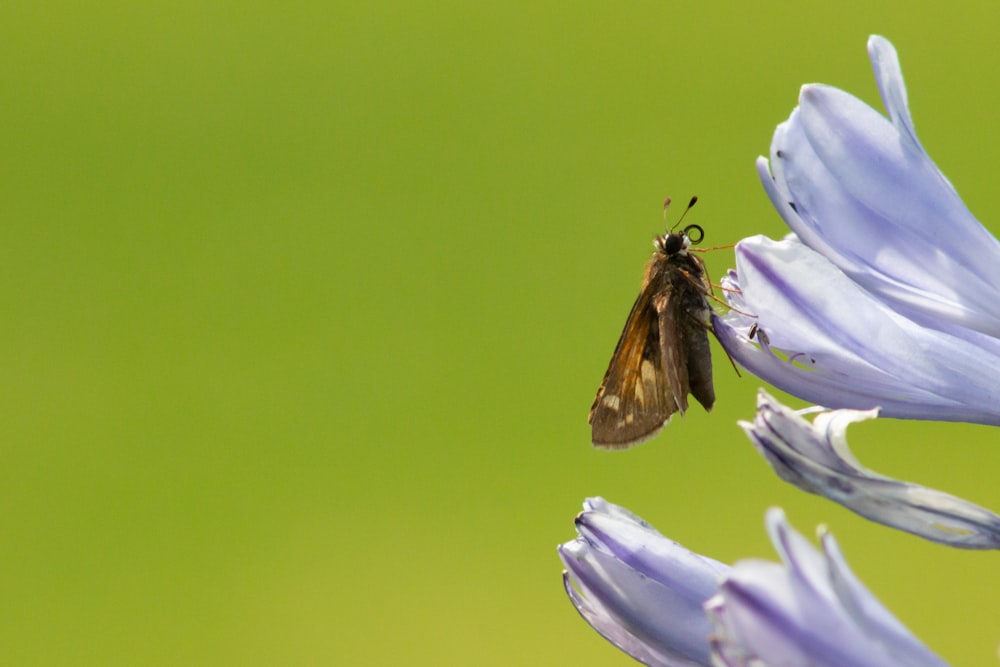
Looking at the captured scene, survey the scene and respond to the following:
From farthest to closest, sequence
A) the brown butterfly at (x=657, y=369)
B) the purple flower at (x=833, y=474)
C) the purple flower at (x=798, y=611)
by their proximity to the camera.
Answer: the brown butterfly at (x=657, y=369)
the purple flower at (x=833, y=474)
the purple flower at (x=798, y=611)

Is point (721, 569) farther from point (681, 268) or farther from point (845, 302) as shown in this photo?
point (681, 268)

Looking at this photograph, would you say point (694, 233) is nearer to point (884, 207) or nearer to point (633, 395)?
point (633, 395)

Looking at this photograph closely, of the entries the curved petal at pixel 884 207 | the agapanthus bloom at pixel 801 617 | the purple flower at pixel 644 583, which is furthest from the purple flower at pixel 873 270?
the agapanthus bloom at pixel 801 617

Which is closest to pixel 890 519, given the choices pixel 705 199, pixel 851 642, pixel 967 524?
pixel 967 524

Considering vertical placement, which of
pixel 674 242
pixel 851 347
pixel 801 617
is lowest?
pixel 801 617

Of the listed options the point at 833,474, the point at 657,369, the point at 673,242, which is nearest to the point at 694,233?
the point at 673,242

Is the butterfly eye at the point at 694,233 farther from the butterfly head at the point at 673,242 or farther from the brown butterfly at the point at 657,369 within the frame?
the brown butterfly at the point at 657,369
